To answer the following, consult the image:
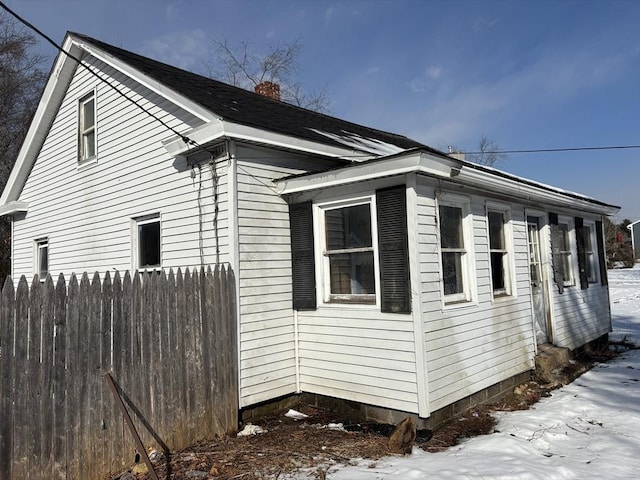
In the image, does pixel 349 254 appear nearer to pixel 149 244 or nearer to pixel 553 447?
pixel 553 447

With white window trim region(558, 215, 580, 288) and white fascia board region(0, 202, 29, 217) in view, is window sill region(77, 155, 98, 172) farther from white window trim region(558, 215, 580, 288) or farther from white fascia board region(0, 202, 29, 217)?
white window trim region(558, 215, 580, 288)

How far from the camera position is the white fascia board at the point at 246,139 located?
5.52m

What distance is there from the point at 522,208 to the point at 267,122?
15.1 feet

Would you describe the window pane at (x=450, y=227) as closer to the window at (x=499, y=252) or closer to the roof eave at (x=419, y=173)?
the roof eave at (x=419, y=173)

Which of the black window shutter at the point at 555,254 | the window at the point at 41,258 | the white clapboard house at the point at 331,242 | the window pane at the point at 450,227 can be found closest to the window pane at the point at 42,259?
the window at the point at 41,258

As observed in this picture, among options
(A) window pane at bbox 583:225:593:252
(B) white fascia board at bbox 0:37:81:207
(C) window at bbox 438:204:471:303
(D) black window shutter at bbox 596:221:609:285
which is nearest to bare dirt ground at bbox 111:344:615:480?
(C) window at bbox 438:204:471:303

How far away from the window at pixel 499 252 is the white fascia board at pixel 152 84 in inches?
177

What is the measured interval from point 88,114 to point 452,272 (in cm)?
795

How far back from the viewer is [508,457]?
14.4ft

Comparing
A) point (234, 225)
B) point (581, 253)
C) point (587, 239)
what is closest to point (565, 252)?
point (581, 253)

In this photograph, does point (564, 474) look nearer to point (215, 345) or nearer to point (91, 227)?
point (215, 345)

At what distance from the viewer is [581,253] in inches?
380

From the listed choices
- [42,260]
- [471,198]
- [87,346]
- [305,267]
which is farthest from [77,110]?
[471,198]

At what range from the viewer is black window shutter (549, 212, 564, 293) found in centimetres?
861
